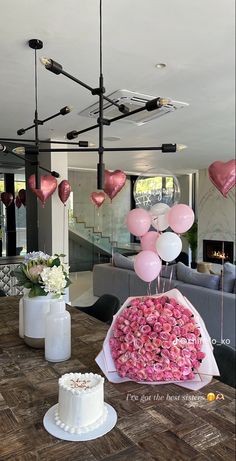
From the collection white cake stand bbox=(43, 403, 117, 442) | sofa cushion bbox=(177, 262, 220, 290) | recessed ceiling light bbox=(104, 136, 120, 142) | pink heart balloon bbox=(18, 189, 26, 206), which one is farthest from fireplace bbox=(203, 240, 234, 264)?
white cake stand bbox=(43, 403, 117, 442)

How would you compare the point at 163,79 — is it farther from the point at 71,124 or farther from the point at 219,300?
the point at 219,300

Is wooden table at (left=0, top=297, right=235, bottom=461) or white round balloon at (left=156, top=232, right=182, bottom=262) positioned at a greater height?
white round balloon at (left=156, top=232, right=182, bottom=262)

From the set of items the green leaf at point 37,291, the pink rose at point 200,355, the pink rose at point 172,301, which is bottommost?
the pink rose at point 200,355

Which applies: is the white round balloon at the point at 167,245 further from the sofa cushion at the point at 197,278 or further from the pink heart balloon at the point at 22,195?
the pink heart balloon at the point at 22,195

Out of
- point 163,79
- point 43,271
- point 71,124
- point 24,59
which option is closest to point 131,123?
point 71,124

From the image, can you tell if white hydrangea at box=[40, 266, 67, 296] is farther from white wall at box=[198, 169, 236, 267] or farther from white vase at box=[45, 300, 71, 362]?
white wall at box=[198, 169, 236, 267]

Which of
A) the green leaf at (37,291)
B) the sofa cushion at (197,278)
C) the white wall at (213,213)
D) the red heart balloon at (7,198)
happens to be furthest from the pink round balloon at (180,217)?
the white wall at (213,213)

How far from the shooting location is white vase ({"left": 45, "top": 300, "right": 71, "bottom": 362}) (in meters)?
1.28

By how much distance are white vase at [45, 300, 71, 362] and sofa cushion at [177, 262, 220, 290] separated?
7.86ft

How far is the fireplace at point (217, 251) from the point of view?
24.0 feet

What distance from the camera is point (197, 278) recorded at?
3570mm

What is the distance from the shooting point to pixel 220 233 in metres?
7.49

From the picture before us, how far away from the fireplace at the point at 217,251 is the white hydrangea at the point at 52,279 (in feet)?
20.5

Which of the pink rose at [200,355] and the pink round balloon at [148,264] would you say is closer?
the pink rose at [200,355]
